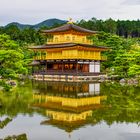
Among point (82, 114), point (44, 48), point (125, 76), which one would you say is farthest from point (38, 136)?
point (44, 48)

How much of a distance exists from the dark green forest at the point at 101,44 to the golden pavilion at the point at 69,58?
2461 mm

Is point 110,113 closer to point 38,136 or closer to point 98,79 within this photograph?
point 38,136

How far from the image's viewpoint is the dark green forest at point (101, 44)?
70.3 ft

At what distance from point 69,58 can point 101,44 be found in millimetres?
12964

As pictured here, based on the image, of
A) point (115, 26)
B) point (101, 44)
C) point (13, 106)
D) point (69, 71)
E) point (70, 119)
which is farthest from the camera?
point (115, 26)

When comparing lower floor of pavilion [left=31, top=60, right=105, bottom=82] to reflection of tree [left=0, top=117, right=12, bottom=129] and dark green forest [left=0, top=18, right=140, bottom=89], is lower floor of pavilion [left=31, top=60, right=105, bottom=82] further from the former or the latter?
reflection of tree [left=0, top=117, right=12, bottom=129]

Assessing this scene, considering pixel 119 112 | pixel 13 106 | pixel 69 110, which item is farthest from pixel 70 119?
pixel 13 106

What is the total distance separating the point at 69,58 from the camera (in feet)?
151

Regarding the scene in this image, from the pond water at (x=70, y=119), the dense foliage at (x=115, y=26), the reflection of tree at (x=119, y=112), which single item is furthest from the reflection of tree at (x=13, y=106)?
the dense foliage at (x=115, y=26)

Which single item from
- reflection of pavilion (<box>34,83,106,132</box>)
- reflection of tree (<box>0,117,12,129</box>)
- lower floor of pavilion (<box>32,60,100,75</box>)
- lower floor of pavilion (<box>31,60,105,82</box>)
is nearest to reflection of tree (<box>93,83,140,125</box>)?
reflection of pavilion (<box>34,83,106,132</box>)

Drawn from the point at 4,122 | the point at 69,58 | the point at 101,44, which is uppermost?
the point at 101,44

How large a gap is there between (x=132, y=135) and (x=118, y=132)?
2.00 feet

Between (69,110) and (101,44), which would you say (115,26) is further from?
(69,110)

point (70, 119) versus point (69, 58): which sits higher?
point (69, 58)
